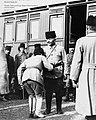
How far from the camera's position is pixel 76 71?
16.1 ft

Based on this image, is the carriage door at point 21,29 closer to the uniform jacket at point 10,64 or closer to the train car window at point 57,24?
the train car window at point 57,24

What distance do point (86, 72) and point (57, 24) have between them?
6.60 meters

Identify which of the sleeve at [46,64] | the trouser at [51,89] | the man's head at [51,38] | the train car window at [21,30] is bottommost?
the trouser at [51,89]

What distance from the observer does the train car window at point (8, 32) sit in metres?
13.0

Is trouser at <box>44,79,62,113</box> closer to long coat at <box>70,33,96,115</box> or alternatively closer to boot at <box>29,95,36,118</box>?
boot at <box>29,95,36,118</box>

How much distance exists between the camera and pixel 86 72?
4.87m

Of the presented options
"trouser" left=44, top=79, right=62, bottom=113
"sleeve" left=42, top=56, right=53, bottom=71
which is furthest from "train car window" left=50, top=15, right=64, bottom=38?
"sleeve" left=42, top=56, right=53, bottom=71

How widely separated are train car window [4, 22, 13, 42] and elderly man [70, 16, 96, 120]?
27.4ft

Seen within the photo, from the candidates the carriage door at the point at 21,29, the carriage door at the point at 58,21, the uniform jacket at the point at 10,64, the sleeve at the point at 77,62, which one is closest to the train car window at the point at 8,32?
the carriage door at the point at 21,29

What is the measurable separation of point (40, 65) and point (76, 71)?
225 cm

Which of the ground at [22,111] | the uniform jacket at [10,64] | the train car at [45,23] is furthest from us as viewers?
the train car at [45,23]

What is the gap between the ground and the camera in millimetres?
7202

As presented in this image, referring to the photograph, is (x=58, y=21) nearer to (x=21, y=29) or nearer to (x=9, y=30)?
(x=21, y=29)

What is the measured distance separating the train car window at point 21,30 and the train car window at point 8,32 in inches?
15.7
